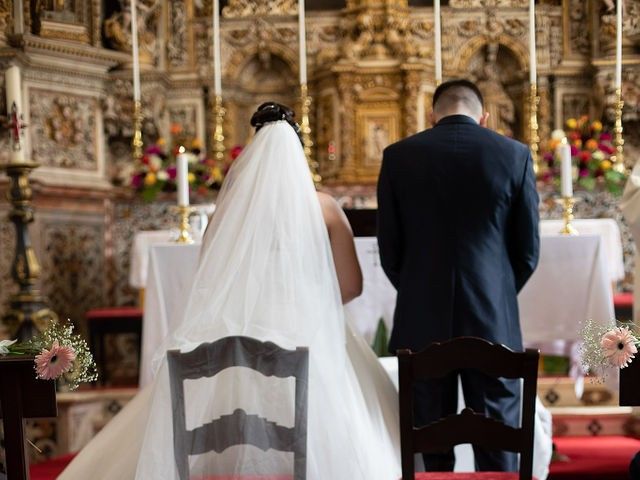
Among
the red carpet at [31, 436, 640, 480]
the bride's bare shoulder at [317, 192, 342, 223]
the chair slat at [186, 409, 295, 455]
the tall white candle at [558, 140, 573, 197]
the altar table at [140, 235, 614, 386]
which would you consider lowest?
the red carpet at [31, 436, 640, 480]

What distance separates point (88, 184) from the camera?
30.0 ft

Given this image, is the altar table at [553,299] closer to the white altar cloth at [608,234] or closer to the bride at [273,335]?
the bride at [273,335]

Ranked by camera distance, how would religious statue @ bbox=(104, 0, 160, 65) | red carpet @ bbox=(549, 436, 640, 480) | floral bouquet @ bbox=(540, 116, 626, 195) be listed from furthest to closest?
religious statue @ bbox=(104, 0, 160, 65), floral bouquet @ bbox=(540, 116, 626, 195), red carpet @ bbox=(549, 436, 640, 480)

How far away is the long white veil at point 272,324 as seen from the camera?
12.5ft

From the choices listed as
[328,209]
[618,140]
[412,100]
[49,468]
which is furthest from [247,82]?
[328,209]

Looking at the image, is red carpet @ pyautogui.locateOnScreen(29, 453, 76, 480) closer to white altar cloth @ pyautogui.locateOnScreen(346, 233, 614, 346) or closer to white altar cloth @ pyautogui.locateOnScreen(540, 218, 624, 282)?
white altar cloth @ pyautogui.locateOnScreen(346, 233, 614, 346)

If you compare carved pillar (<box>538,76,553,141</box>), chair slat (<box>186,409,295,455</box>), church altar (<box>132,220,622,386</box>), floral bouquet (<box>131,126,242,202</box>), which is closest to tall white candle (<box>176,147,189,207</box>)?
church altar (<box>132,220,622,386</box>)

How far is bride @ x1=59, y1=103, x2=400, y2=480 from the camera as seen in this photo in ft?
12.6

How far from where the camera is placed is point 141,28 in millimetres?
9711

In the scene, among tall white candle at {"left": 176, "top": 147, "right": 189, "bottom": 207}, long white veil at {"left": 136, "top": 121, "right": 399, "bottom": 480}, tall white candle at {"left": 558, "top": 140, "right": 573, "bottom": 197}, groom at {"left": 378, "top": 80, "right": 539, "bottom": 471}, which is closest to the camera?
long white veil at {"left": 136, "top": 121, "right": 399, "bottom": 480}

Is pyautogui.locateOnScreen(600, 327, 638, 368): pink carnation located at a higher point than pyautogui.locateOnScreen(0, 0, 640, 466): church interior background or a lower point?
lower

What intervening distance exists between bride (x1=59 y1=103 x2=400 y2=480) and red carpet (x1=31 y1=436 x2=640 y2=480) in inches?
66.9

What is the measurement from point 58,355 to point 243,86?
22.7ft

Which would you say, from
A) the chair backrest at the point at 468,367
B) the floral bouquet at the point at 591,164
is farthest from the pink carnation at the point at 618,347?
the floral bouquet at the point at 591,164
